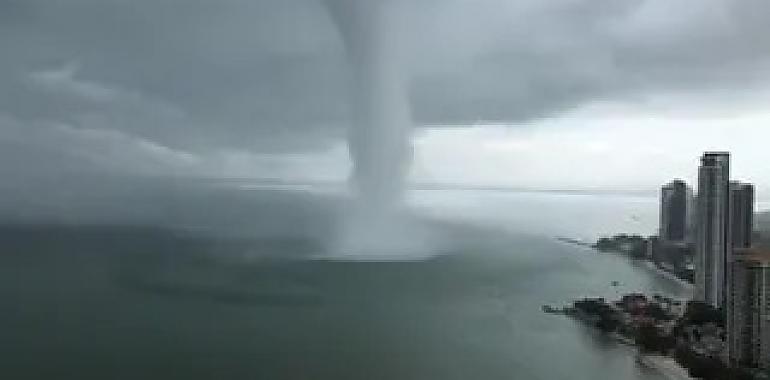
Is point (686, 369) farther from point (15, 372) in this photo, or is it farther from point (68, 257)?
point (68, 257)

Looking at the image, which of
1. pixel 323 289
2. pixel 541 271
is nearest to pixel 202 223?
pixel 541 271

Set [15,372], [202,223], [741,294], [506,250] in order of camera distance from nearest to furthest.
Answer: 1. [15,372]
2. [741,294]
3. [506,250]
4. [202,223]

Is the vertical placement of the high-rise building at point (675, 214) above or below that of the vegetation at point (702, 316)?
above

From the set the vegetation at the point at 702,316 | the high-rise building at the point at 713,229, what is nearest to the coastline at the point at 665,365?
the vegetation at the point at 702,316

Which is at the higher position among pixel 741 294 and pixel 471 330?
pixel 741 294

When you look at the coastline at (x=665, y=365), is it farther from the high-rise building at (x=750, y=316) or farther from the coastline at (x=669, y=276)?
the coastline at (x=669, y=276)

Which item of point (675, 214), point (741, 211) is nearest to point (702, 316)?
point (741, 211)

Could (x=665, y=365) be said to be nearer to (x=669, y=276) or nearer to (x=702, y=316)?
(x=702, y=316)
